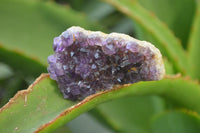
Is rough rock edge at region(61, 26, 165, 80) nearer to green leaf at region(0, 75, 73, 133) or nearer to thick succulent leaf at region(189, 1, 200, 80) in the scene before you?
green leaf at region(0, 75, 73, 133)

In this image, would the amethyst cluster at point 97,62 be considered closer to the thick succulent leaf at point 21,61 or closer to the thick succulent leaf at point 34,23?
the thick succulent leaf at point 21,61

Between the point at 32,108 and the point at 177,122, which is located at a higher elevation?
the point at 32,108

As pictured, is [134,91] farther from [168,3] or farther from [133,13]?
[168,3]

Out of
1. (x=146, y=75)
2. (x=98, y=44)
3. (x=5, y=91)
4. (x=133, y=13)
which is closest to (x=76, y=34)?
(x=98, y=44)

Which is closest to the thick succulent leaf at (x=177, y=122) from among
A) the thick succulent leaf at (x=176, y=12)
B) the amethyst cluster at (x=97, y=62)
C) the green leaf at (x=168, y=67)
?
the green leaf at (x=168, y=67)

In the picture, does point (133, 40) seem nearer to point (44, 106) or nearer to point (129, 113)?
point (44, 106)

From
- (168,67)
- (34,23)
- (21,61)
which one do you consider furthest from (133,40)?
(34,23)

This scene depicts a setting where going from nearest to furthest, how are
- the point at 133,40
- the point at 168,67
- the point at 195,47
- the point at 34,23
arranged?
the point at 133,40 < the point at 168,67 < the point at 195,47 < the point at 34,23
